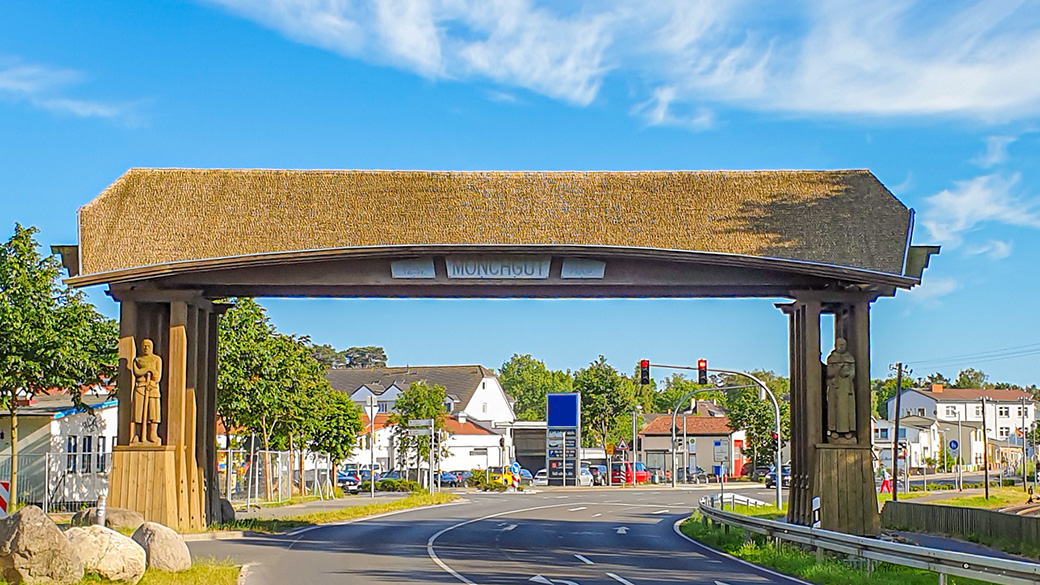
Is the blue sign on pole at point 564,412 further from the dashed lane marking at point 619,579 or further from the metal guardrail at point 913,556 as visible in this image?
the dashed lane marking at point 619,579

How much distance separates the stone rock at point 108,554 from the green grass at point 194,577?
134 millimetres

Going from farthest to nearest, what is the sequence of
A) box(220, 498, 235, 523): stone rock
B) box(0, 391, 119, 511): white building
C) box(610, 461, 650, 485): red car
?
box(610, 461, 650, 485): red car
box(0, 391, 119, 511): white building
box(220, 498, 235, 523): stone rock

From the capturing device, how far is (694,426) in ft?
352

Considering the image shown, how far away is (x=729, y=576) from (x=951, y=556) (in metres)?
4.46

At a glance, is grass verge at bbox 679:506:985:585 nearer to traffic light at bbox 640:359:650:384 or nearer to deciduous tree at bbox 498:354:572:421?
traffic light at bbox 640:359:650:384

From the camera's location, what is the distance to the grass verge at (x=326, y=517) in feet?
98.1

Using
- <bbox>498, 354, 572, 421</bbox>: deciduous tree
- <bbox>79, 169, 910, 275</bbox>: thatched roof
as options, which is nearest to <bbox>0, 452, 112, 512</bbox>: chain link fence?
<bbox>79, 169, 910, 275</bbox>: thatched roof

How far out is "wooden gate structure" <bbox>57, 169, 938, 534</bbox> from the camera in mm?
24984

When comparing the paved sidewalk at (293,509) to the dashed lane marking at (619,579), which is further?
the paved sidewalk at (293,509)

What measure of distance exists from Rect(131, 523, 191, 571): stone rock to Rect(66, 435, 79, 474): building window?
26.5 m

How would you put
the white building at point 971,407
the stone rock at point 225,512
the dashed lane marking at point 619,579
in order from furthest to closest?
the white building at point 971,407
the stone rock at point 225,512
the dashed lane marking at point 619,579

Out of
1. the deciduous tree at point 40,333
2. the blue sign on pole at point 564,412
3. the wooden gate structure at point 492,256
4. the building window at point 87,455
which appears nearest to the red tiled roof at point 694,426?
the blue sign on pole at point 564,412

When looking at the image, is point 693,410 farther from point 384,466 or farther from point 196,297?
point 196,297

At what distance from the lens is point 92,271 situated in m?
25.7
